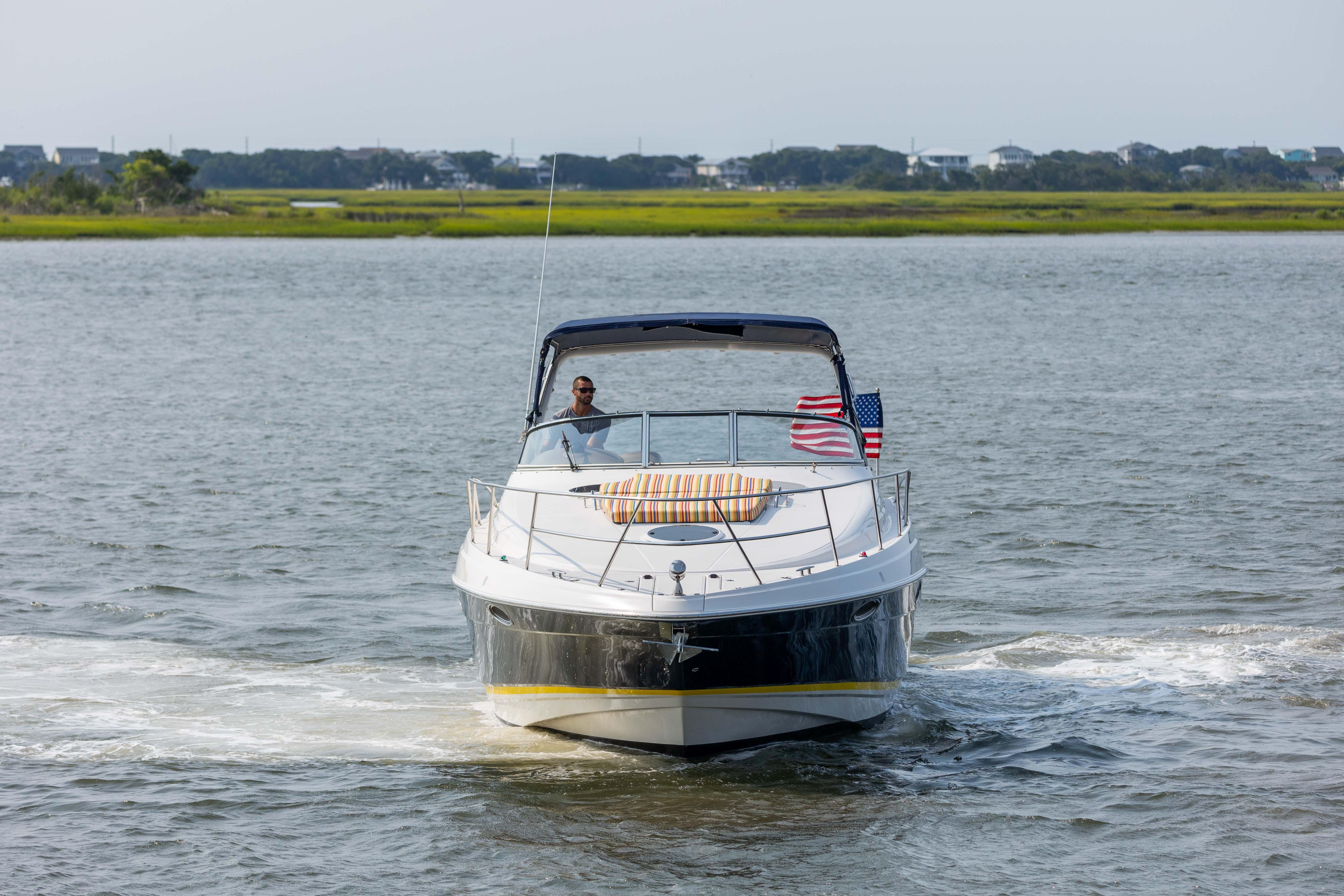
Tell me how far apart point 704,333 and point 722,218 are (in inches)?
3863

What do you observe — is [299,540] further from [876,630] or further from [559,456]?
[876,630]

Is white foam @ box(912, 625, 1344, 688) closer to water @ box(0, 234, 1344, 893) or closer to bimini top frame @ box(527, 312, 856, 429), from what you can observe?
water @ box(0, 234, 1344, 893)

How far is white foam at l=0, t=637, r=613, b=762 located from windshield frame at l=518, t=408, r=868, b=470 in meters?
1.78

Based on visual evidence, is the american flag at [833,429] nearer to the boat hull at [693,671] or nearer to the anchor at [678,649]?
the boat hull at [693,671]

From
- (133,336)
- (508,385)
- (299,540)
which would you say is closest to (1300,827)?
(299,540)

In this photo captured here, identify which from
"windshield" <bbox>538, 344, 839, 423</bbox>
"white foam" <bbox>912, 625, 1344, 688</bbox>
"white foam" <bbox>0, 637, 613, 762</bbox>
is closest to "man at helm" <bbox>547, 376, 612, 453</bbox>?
"white foam" <bbox>0, 637, 613, 762</bbox>

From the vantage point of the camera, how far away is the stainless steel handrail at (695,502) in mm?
7875

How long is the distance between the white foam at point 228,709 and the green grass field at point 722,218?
7940 cm

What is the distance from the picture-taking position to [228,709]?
955 cm

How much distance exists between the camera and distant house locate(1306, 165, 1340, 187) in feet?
566

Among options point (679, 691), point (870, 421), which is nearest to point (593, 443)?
point (870, 421)

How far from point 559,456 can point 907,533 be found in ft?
7.93

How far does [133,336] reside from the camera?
3650 centimetres

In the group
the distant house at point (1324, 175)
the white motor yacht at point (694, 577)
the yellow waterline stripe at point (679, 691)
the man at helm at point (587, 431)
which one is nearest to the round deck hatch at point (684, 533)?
the white motor yacht at point (694, 577)
